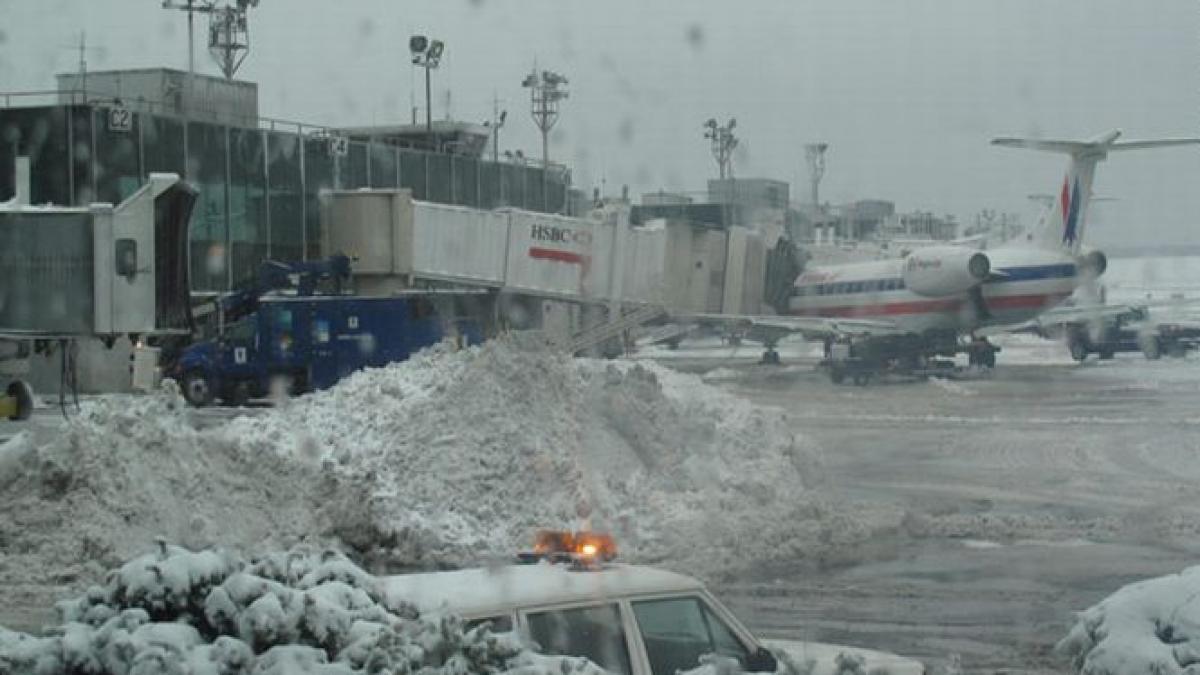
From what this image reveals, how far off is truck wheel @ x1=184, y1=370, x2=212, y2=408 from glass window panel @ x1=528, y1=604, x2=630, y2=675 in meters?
27.6

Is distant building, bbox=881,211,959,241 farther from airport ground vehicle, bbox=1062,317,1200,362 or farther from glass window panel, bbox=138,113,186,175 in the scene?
glass window panel, bbox=138,113,186,175

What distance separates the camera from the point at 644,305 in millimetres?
41156

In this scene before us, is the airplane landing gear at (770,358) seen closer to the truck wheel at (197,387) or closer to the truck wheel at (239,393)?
the truck wheel at (239,393)

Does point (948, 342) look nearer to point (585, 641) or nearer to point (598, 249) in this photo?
point (598, 249)

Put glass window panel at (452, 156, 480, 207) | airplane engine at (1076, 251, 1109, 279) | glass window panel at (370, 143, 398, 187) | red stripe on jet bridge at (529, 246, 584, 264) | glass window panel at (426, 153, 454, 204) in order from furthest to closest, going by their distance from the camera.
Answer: glass window panel at (452, 156, 480, 207) < glass window panel at (426, 153, 454, 204) < airplane engine at (1076, 251, 1109, 279) < glass window panel at (370, 143, 398, 187) < red stripe on jet bridge at (529, 246, 584, 264)

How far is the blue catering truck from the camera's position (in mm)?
32719

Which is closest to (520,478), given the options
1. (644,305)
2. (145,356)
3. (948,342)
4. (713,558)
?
(713,558)

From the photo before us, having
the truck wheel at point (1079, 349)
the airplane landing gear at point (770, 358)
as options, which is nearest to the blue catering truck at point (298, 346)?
the airplane landing gear at point (770, 358)

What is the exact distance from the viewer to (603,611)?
6.52m

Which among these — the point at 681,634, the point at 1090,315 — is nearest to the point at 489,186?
the point at 1090,315


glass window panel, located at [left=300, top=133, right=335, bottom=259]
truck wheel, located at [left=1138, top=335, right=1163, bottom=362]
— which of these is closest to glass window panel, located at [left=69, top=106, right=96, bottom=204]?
glass window panel, located at [left=300, top=133, right=335, bottom=259]

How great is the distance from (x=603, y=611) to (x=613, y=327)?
33170mm

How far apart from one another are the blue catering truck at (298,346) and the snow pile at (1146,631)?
26246 millimetres

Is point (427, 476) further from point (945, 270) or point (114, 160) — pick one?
point (945, 270)
